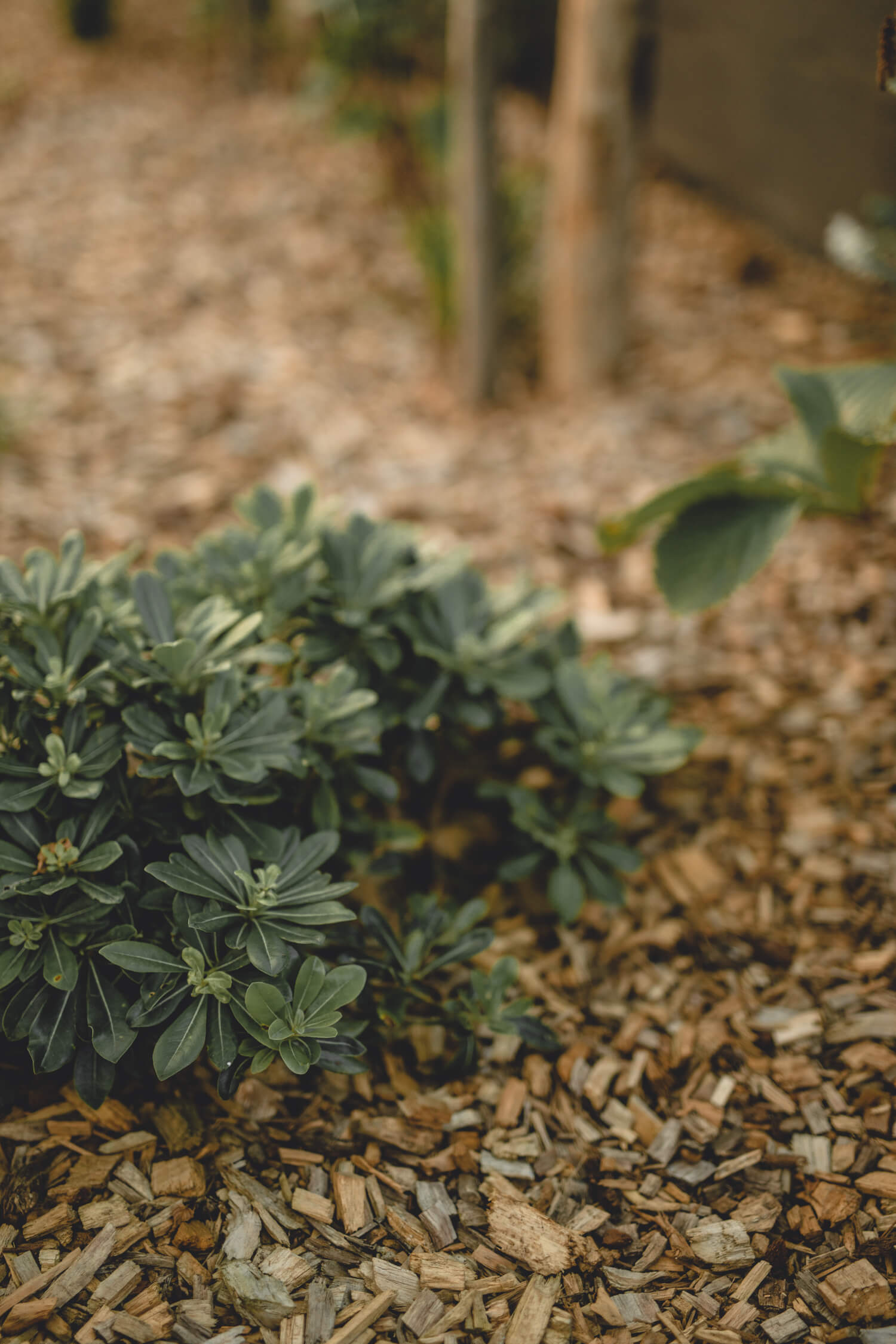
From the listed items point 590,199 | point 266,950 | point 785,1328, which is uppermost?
point 590,199

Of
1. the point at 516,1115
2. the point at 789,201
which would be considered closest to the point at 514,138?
→ the point at 789,201

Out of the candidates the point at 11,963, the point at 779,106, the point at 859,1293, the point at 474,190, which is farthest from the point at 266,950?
the point at 779,106

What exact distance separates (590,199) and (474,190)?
0.38 m

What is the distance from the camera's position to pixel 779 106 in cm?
362

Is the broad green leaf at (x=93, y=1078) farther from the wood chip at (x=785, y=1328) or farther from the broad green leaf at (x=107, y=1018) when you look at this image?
the wood chip at (x=785, y=1328)

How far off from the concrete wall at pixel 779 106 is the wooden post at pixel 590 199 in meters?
0.97

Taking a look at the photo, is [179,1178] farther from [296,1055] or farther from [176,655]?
[176,655]

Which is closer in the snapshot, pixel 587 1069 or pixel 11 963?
pixel 11 963

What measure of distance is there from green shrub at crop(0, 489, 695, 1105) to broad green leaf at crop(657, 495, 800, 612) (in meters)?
0.26

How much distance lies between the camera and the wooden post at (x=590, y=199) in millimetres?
2734

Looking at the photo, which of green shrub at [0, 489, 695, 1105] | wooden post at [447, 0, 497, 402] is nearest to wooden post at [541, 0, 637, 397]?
wooden post at [447, 0, 497, 402]

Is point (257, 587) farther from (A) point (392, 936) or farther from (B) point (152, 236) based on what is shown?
(B) point (152, 236)

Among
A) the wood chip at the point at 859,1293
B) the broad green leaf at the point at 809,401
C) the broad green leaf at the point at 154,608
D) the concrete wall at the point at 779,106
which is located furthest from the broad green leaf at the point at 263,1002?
the concrete wall at the point at 779,106

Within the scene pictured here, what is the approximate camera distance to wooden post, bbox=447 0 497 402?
2746mm
